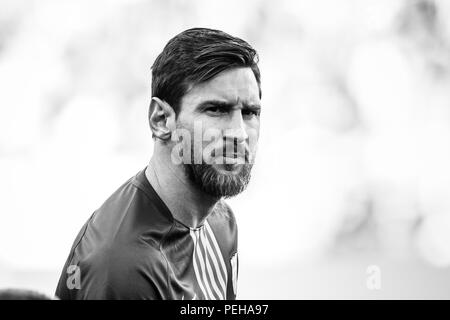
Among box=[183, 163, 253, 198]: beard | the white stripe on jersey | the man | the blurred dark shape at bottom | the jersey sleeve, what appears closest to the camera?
the blurred dark shape at bottom

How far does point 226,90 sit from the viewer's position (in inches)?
89.0

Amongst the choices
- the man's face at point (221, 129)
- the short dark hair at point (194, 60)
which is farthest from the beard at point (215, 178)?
the short dark hair at point (194, 60)

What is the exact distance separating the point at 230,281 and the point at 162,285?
700 millimetres

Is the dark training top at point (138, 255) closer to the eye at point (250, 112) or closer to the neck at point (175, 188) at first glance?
the neck at point (175, 188)

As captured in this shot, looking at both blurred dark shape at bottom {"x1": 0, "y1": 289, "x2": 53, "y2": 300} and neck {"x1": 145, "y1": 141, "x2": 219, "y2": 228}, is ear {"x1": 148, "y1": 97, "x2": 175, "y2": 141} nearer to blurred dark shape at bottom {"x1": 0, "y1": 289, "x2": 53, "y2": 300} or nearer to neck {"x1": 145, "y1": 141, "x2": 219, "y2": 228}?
neck {"x1": 145, "y1": 141, "x2": 219, "y2": 228}

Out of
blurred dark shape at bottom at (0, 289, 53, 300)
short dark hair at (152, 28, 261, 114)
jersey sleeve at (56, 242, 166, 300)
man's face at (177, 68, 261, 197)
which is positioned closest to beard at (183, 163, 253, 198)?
man's face at (177, 68, 261, 197)

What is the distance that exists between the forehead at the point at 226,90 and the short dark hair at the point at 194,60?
0.06 feet

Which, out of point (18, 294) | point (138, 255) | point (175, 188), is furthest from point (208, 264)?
point (18, 294)

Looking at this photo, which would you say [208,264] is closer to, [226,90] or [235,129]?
[235,129]

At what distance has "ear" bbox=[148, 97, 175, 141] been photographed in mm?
2367

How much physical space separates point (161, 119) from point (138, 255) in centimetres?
57

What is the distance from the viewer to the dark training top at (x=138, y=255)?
2.05m

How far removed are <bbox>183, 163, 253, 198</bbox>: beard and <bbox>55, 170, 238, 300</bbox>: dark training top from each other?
0.52ft

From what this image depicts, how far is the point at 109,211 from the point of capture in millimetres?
2281
